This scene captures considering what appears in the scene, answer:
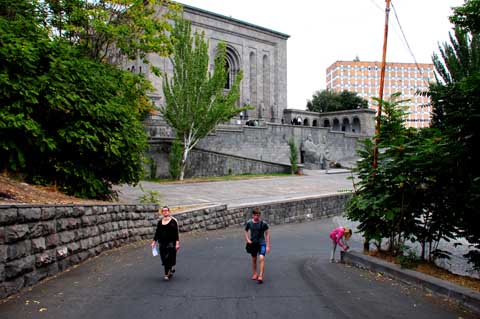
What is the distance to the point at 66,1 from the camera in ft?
55.6

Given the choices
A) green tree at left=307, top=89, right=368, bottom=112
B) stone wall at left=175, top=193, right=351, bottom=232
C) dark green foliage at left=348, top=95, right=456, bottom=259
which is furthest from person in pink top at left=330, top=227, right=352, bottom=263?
green tree at left=307, top=89, right=368, bottom=112

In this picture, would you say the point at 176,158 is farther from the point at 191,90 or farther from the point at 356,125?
the point at 356,125

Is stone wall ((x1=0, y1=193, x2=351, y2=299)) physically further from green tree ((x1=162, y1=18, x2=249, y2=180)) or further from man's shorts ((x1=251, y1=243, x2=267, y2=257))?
green tree ((x1=162, y1=18, x2=249, y2=180))

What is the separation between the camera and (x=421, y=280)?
7637 millimetres

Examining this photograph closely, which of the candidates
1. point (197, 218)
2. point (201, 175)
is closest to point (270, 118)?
point (201, 175)

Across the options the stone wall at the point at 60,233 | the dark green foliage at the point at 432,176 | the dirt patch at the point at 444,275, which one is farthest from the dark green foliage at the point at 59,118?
the dirt patch at the point at 444,275

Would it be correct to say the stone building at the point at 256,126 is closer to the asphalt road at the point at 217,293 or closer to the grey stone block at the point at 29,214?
the asphalt road at the point at 217,293

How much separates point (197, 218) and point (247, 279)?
8550 mm

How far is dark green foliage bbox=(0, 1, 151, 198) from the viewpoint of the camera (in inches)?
428

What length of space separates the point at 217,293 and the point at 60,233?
3.31 meters

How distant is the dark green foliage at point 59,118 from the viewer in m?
10.9

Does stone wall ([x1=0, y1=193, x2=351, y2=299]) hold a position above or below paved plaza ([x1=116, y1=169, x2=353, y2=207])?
above

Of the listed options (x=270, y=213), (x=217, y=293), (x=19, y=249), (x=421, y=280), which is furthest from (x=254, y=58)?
(x=19, y=249)

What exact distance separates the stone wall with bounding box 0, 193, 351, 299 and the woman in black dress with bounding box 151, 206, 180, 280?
1741 mm
